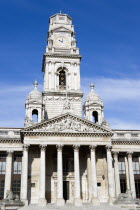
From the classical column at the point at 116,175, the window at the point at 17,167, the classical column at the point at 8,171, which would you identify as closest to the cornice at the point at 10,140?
the classical column at the point at 8,171

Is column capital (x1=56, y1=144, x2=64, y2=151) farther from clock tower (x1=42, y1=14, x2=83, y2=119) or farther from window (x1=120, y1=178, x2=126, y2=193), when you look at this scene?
window (x1=120, y1=178, x2=126, y2=193)

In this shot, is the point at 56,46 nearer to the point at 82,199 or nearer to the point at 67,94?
the point at 67,94

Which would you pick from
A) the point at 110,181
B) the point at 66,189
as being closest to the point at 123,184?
the point at 110,181

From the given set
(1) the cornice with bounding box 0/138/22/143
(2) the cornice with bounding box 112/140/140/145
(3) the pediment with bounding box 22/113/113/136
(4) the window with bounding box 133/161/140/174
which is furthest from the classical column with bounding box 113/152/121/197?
(1) the cornice with bounding box 0/138/22/143

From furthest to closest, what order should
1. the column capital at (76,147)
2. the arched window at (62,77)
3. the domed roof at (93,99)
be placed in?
1. the arched window at (62,77)
2. the domed roof at (93,99)
3. the column capital at (76,147)

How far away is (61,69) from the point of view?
64.1m

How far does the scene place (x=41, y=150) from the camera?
154 ft

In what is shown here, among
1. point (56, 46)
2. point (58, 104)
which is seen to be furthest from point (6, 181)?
point (56, 46)

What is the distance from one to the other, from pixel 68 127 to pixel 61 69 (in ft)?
64.4

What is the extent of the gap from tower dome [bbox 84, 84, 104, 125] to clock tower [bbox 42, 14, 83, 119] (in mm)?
1781

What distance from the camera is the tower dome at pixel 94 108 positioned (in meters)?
57.9

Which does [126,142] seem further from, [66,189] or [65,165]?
[66,189]

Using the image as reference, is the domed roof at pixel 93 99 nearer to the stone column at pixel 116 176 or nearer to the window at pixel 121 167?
the stone column at pixel 116 176

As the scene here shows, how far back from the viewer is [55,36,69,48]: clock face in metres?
66.4
